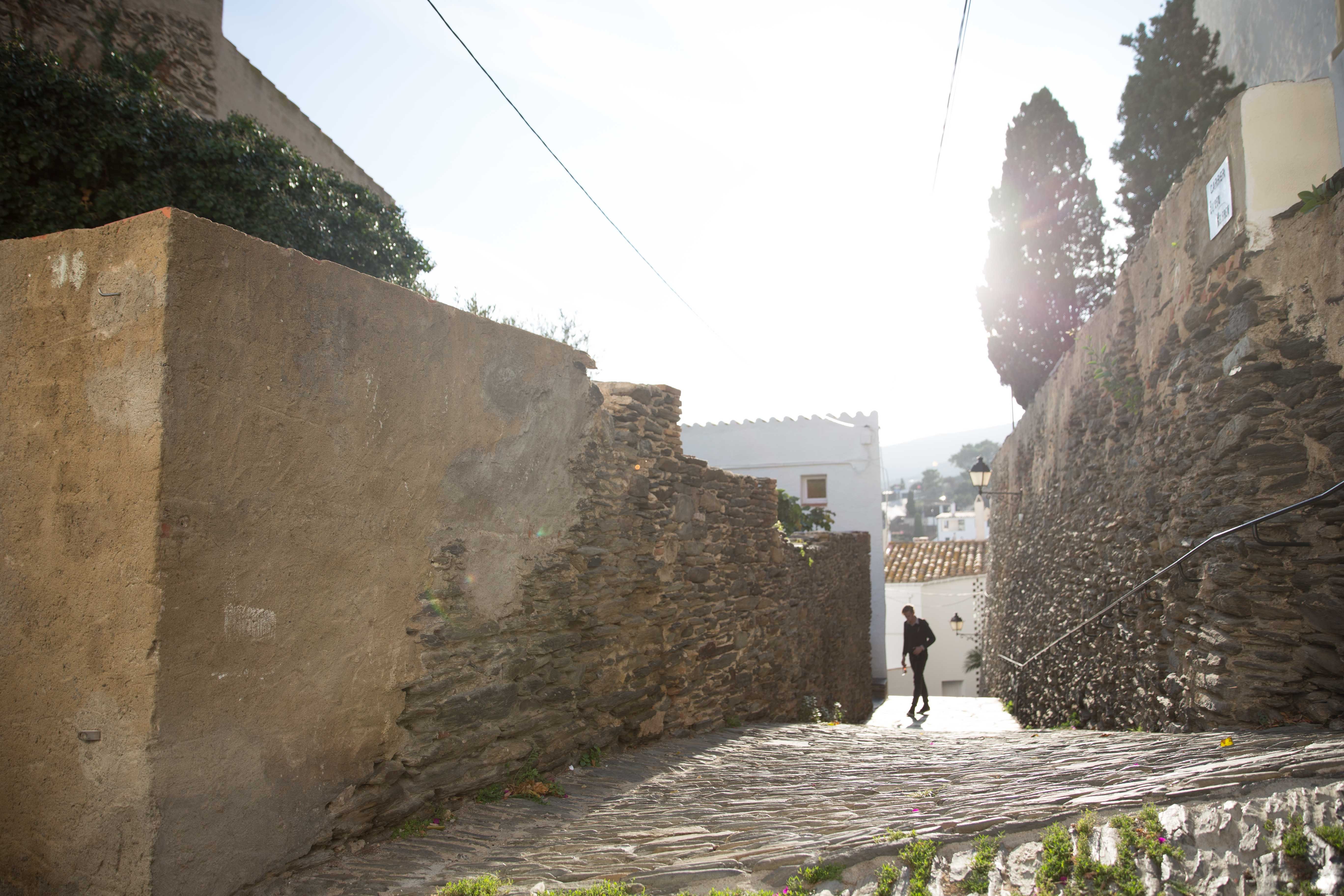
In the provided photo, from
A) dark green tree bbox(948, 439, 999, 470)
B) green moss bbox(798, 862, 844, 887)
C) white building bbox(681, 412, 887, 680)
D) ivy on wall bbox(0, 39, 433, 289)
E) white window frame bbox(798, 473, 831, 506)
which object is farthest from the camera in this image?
dark green tree bbox(948, 439, 999, 470)

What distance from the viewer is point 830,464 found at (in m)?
20.0

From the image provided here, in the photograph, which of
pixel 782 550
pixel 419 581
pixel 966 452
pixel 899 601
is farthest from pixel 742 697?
pixel 966 452

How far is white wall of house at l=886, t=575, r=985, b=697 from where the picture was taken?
22141 millimetres

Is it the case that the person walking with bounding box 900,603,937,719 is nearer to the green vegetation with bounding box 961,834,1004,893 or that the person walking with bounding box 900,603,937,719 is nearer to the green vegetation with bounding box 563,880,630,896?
the green vegetation with bounding box 961,834,1004,893

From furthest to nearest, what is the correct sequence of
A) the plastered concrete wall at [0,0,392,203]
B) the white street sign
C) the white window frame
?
1. the white window frame
2. the plastered concrete wall at [0,0,392,203]
3. the white street sign

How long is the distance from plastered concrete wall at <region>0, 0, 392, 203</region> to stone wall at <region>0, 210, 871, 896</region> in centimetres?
695

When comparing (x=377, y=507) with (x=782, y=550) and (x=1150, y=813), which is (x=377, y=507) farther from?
(x=782, y=550)

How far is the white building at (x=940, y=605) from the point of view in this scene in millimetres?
22109

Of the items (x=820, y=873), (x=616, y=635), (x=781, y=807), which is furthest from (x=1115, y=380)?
→ (x=820, y=873)

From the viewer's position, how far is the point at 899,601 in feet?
74.9

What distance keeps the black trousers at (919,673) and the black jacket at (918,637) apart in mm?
50

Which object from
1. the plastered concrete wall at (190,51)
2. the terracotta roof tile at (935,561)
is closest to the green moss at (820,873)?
the plastered concrete wall at (190,51)

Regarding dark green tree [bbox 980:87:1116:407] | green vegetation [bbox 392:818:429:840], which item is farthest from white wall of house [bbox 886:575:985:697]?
green vegetation [bbox 392:818:429:840]

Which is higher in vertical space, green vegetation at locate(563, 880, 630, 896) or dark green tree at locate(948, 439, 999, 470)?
dark green tree at locate(948, 439, 999, 470)
